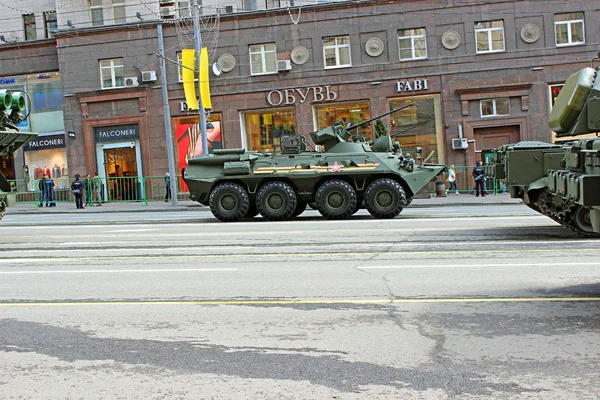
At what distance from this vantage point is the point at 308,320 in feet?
23.1

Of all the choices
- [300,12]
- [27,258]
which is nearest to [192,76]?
[300,12]

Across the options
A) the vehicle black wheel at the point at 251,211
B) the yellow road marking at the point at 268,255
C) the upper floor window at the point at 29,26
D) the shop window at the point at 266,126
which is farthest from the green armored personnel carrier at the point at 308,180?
the upper floor window at the point at 29,26

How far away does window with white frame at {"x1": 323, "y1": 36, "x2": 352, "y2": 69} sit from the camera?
1318 inches

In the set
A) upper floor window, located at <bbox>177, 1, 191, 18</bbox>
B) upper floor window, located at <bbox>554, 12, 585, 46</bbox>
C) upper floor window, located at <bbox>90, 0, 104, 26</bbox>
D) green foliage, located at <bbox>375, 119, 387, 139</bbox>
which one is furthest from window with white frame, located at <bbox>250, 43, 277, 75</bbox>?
upper floor window, located at <bbox>554, 12, 585, 46</bbox>

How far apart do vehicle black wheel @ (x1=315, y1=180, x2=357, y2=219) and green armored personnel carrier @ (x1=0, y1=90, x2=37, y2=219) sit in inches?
268

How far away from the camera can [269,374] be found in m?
5.44

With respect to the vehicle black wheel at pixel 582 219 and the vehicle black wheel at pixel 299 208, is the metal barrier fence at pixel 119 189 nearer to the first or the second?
the vehicle black wheel at pixel 299 208

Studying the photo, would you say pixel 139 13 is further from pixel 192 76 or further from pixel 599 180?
pixel 599 180

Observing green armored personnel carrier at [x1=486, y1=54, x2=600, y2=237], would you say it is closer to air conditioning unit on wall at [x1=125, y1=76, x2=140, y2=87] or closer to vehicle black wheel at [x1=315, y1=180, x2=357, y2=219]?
vehicle black wheel at [x1=315, y1=180, x2=357, y2=219]

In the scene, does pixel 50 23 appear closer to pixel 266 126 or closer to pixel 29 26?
pixel 29 26

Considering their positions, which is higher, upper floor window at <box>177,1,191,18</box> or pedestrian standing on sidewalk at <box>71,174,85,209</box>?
upper floor window at <box>177,1,191,18</box>

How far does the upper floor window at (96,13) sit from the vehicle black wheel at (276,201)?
19.8m

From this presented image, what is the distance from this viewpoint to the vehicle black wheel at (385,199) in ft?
61.4

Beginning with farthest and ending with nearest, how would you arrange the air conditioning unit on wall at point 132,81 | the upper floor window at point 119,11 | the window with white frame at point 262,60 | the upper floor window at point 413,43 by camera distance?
1. the upper floor window at point 119,11
2. the air conditioning unit on wall at point 132,81
3. the window with white frame at point 262,60
4. the upper floor window at point 413,43
